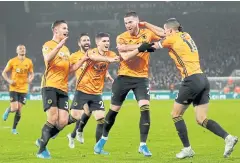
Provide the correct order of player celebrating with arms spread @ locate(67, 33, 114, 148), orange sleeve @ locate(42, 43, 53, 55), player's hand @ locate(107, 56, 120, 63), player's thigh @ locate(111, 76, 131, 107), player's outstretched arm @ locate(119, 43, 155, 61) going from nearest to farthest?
player's outstretched arm @ locate(119, 43, 155, 61), orange sleeve @ locate(42, 43, 53, 55), player's hand @ locate(107, 56, 120, 63), player's thigh @ locate(111, 76, 131, 107), player celebrating with arms spread @ locate(67, 33, 114, 148)

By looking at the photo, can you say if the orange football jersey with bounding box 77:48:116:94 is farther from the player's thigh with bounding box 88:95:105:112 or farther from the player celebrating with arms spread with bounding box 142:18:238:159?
the player celebrating with arms spread with bounding box 142:18:238:159

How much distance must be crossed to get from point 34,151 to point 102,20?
44.5 meters

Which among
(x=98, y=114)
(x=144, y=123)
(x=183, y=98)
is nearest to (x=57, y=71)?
(x=144, y=123)

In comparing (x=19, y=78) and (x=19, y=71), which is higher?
(x=19, y=71)

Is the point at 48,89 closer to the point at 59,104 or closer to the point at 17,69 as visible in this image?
the point at 59,104

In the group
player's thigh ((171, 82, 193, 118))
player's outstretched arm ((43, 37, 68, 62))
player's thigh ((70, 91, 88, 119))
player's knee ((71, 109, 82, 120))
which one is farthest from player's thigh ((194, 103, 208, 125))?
player's knee ((71, 109, 82, 120))

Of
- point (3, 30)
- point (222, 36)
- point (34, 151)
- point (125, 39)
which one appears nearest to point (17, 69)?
point (34, 151)

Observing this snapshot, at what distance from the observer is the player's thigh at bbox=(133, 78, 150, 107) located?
10.3 m

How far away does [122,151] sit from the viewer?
441 inches

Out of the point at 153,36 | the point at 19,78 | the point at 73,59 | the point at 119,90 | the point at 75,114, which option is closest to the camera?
the point at 119,90

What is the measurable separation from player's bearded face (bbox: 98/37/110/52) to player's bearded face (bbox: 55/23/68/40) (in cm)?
148

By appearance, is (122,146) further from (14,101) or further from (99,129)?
(14,101)

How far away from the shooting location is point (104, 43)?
11.4 meters

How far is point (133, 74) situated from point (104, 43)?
4.04ft
